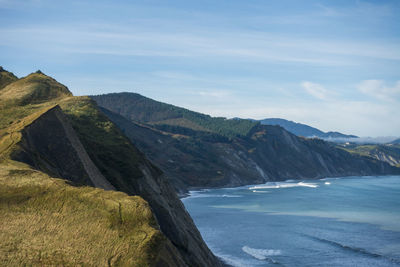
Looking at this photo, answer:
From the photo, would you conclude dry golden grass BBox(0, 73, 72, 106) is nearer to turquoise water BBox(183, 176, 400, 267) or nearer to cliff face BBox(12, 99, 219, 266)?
cliff face BBox(12, 99, 219, 266)

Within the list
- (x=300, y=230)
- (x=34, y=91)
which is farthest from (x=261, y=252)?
(x=34, y=91)

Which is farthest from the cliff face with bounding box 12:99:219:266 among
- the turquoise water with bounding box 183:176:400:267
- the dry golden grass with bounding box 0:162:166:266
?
the turquoise water with bounding box 183:176:400:267

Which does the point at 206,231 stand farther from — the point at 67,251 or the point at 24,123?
the point at 67,251

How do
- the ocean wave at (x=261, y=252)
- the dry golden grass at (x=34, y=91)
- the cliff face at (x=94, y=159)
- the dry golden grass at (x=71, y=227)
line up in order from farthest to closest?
the ocean wave at (x=261, y=252)
the dry golden grass at (x=34, y=91)
the cliff face at (x=94, y=159)
the dry golden grass at (x=71, y=227)

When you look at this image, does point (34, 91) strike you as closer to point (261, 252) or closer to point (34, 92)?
point (34, 92)

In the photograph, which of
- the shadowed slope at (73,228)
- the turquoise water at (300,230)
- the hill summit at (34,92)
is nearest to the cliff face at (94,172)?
the shadowed slope at (73,228)

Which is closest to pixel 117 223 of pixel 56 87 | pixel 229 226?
pixel 56 87

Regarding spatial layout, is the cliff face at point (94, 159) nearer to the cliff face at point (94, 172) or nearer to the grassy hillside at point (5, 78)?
the cliff face at point (94, 172)
